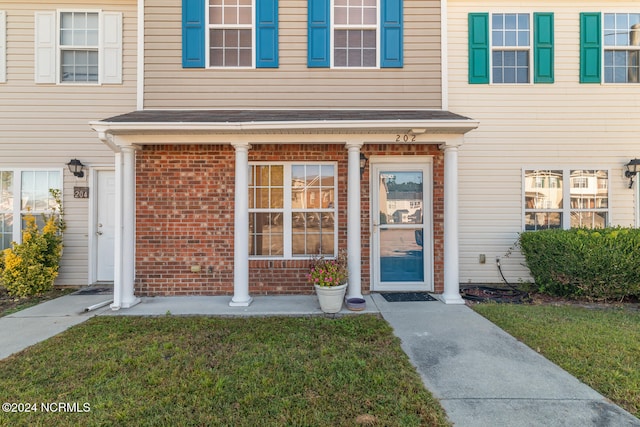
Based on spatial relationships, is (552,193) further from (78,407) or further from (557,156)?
(78,407)

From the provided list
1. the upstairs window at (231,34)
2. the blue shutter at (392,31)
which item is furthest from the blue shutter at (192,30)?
the blue shutter at (392,31)

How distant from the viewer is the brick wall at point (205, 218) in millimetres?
5102

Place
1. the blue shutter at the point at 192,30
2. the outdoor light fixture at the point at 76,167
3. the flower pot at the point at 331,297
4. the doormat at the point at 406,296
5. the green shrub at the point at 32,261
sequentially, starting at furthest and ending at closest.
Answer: the outdoor light fixture at the point at 76,167
the blue shutter at the point at 192,30
the green shrub at the point at 32,261
the doormat at the point at 406,296
the flower pot at the point at 331,297

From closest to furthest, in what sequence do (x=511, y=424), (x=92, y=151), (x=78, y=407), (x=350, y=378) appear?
(x=511, y=424) → (x=78, y=407) → (x=350, y=378) → (x=92, y=151)

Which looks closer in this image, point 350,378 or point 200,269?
point 350,378

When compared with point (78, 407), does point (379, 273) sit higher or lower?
higher

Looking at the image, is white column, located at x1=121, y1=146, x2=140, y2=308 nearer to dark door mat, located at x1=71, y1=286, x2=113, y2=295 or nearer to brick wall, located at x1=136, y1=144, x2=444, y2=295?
brick wall, located at x1=136, y1=144, x2=444, y2=295

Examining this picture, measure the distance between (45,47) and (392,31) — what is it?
20.2 feet

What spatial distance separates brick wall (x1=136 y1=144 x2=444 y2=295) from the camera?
16.7ft

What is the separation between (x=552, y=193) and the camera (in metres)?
5.84

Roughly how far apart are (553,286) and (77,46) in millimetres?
9196

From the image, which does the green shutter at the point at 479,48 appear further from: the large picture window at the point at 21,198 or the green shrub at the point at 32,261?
the green shrub at the point at 32,261

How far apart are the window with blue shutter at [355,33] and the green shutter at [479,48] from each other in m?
1.50

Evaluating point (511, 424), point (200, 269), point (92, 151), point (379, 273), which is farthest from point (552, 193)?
point (92, 151)
